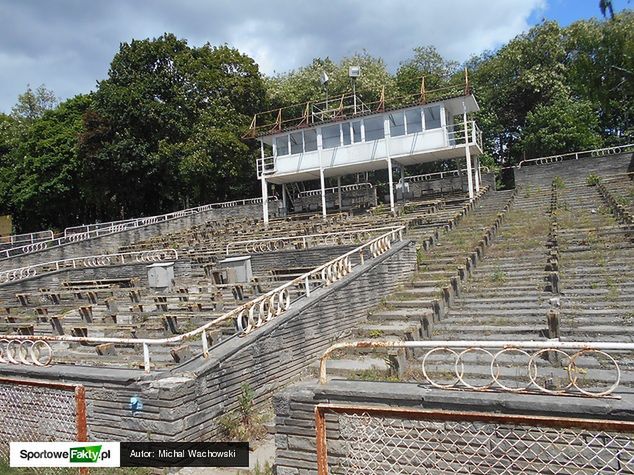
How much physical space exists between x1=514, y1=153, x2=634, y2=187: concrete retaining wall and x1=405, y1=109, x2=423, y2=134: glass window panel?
706 centimetres

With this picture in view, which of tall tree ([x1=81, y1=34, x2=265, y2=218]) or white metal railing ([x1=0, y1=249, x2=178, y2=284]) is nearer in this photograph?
white metal railing ([x1=0, y1=249, x2=178, y2=284])

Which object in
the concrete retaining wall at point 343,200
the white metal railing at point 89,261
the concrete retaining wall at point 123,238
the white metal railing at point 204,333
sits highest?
the concrete retaining wall at point 343,200

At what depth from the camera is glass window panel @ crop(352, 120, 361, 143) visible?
26.8 meters

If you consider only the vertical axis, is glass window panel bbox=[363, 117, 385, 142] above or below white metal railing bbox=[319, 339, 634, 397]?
above

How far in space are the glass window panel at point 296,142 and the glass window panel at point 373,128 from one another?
400 centimetres

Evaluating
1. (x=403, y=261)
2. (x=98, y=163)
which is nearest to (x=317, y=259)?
(x=403, y=261)

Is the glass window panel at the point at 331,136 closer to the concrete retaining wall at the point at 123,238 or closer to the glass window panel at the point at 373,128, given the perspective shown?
the glass window panel at the point at 373,128

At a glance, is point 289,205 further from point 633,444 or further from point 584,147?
point 633,444

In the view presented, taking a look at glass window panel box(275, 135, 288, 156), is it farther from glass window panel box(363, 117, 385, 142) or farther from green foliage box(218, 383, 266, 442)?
green foliage box(218, 383, 266, 442)

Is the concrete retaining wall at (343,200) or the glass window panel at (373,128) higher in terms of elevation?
the glass window panel at (373,128)

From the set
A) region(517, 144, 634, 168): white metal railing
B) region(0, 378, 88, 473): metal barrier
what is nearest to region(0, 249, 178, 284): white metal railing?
region(0, 378, 88, 473): metal barrier

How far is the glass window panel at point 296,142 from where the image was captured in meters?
28.6

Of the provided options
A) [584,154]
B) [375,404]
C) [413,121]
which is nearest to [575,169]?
[584,154]

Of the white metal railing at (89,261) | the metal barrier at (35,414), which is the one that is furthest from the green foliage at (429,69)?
the metal barrier at (35,414)
